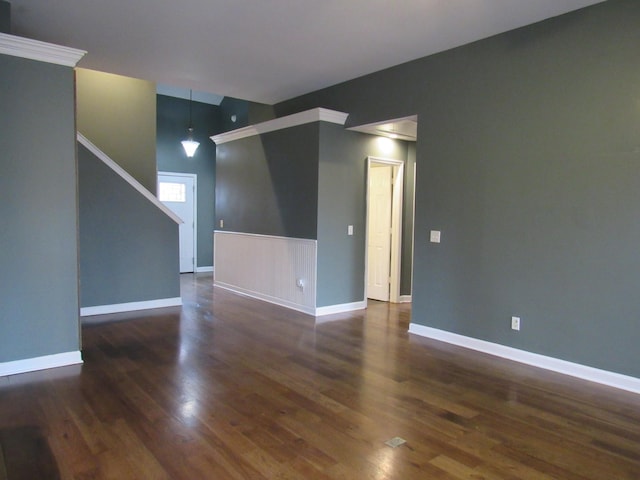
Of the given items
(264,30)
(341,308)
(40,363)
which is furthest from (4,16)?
(341,308)

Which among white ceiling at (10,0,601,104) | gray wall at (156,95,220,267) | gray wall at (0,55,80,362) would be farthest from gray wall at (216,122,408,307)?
gray wall at (156,95,220,267)

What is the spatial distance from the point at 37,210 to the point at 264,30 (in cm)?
247

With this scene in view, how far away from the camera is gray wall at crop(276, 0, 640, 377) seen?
3324mm

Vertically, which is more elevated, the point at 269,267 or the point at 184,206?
the point at 184,206

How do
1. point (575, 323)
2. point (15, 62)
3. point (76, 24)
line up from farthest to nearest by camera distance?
point (76, 24) → point (575, 323) → point (15, 62)

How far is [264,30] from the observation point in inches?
156

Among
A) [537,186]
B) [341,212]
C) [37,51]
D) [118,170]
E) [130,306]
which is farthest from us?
[341,212]

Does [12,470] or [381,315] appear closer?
[12,470]

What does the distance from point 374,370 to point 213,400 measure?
137cm

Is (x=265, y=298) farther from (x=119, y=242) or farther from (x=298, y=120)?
(x=298, y=120)

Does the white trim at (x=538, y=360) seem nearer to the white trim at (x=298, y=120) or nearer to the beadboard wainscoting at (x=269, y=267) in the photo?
the beadboard wainscoting at (x=269, y=267)

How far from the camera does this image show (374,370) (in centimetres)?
368

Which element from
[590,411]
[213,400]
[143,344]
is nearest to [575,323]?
[590,411]

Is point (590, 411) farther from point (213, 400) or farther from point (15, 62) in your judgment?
point (15, 62)
